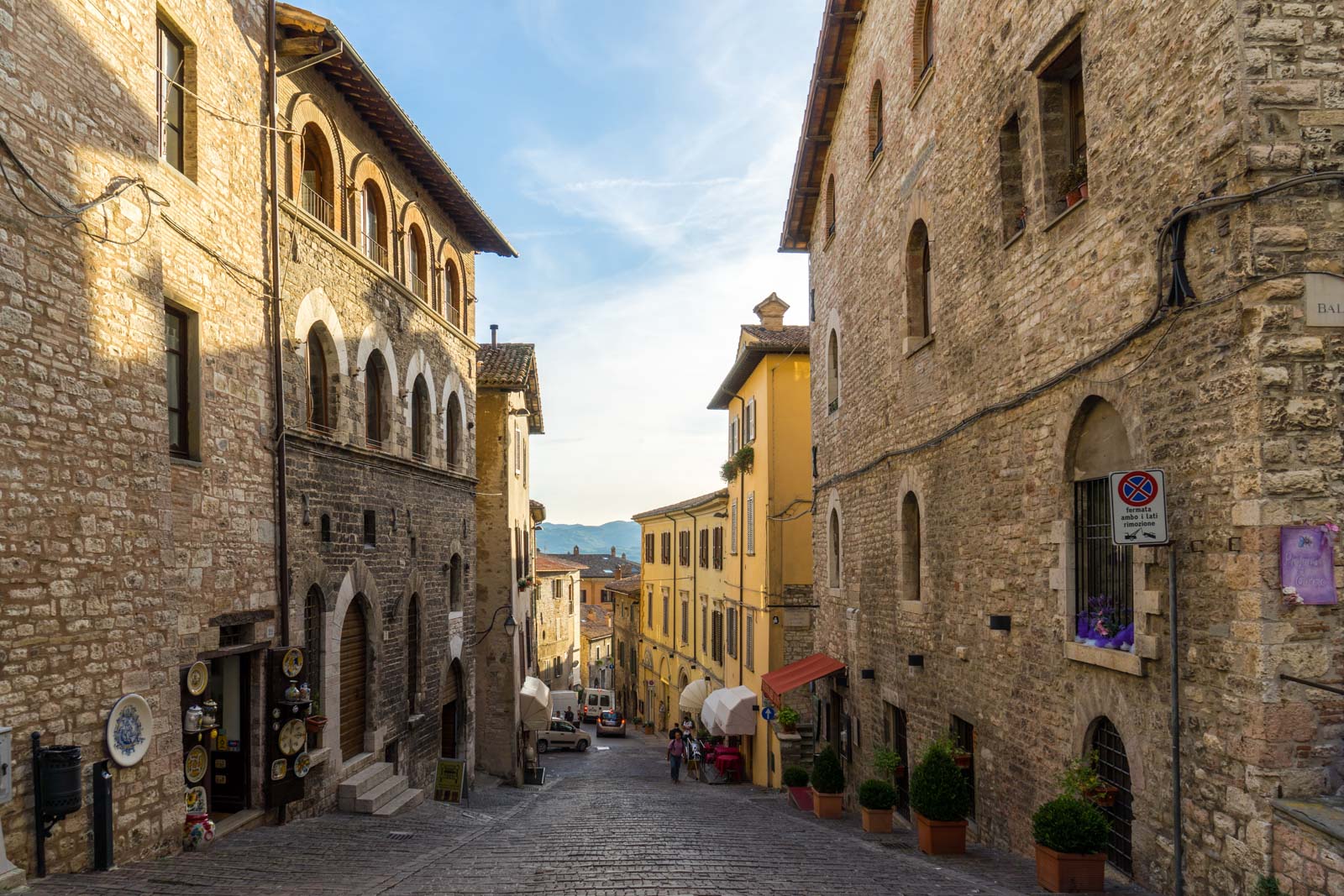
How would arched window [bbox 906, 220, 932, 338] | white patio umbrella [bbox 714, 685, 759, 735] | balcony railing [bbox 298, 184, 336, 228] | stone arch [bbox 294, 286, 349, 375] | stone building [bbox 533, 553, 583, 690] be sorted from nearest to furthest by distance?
1. stone arch [bbox 294, 286, 349, 375]
2. balcony railing [bbox 298, 184, 336, 228]
3. arched window [bbox 906, 220, 932, 338]
4. white patio umbrella [bbox 714, 685, 759, 735]
5. stone building [bbox 533, 553, 583, 690]

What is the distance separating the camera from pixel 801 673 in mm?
17781

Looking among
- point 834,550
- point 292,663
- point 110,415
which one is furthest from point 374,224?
point 834,550

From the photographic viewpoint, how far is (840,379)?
58.4 ft

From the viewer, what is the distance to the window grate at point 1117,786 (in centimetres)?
782

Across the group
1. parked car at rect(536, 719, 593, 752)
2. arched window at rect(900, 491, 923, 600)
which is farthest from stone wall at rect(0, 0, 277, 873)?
parked car at rect(536, 719, 593, 752)

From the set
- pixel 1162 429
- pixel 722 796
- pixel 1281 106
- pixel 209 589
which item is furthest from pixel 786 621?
pixel 1281 106

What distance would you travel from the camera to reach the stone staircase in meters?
13.1

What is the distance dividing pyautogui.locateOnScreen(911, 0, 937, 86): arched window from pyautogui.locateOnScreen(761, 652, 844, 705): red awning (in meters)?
9.24

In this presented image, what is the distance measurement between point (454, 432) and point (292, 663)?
30.1 feet

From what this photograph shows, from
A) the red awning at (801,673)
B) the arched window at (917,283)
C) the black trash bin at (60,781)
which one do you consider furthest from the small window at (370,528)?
the arched window at (917,283)

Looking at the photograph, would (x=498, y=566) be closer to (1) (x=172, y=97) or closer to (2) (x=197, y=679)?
(2) (x=197, y=679)

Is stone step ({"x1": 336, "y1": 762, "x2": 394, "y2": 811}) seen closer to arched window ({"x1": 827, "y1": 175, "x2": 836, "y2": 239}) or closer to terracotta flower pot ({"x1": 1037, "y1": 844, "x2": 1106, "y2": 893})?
terracotta flower pot ({"x1": 1037, "y1": 844, "x2": 1106, "y2": 893})

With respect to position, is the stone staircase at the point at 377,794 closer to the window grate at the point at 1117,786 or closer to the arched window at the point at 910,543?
the arched window at the point at 910,543

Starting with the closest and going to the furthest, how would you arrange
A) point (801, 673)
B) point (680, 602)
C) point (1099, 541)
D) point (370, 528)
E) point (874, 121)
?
point (1099, 541) → point (370, 528) → point (874, 121) → point (801, 673) → point (680, 602)
